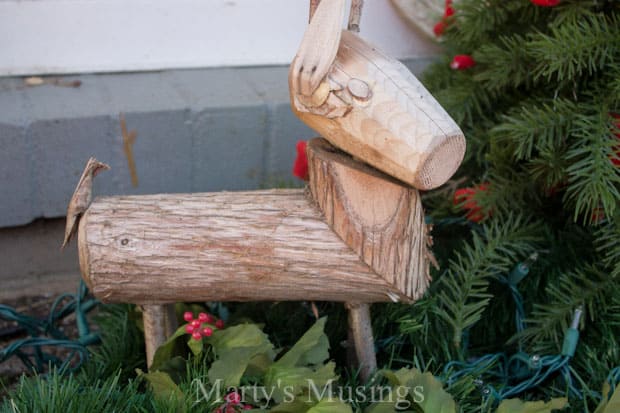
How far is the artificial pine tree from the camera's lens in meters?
1.15

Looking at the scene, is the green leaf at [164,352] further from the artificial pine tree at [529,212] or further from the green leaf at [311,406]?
the artificial pine tree at [529,212]

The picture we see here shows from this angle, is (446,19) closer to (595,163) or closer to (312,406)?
(595,163)

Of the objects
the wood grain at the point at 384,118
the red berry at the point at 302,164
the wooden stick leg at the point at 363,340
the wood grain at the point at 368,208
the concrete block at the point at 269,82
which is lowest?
the wooden stick leg at the point at 363,340

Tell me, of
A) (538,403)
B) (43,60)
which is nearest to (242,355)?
(538,403)

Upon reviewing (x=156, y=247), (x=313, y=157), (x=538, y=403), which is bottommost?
(x=538, y=403)

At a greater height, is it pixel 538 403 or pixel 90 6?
pixel 90 6

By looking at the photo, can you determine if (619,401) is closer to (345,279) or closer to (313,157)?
(345,279)

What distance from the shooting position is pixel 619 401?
0.95 m

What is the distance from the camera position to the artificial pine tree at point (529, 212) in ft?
3.77

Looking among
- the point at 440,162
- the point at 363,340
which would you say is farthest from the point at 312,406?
the point at 440,162

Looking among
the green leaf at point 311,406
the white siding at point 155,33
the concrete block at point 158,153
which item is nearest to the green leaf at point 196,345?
the green leaf at point 311,406

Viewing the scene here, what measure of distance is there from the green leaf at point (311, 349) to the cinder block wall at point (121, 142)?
0.53 metres

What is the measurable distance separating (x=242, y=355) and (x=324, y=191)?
0.78 feet

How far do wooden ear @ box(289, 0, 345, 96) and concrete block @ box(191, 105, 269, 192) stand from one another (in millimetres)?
703
